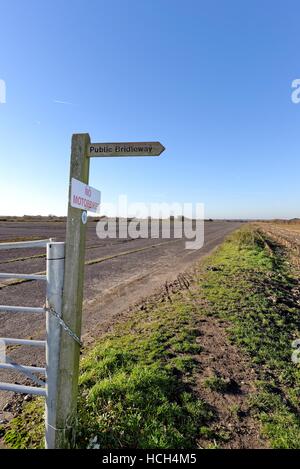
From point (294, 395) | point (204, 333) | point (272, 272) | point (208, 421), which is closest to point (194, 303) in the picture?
point (204, 333)

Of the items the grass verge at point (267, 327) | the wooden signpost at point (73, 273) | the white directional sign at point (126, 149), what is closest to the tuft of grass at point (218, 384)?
the grass verge at point (267, 327)

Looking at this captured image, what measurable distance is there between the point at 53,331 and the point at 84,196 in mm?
1247

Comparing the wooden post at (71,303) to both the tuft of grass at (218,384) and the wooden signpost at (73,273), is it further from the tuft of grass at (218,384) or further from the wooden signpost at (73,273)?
the tuft of grass at (218,384)

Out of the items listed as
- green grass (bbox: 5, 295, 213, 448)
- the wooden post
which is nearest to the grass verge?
green grass (bbox: 5, 295, 213, 448)

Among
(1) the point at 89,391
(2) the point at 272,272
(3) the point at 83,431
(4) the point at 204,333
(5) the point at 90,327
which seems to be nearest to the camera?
(3) the point at 83,431

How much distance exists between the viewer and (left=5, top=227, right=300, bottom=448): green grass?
283 cm

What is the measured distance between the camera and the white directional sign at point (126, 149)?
2529 mm

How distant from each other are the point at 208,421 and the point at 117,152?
2.96 metres

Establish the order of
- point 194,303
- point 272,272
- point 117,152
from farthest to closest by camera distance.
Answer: point 272,272, point 194,303, point 117,152

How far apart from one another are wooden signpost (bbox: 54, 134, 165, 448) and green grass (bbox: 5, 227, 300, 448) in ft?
0.93

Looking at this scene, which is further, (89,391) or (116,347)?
(116,347)

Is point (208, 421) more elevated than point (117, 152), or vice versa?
point (117, 152)
